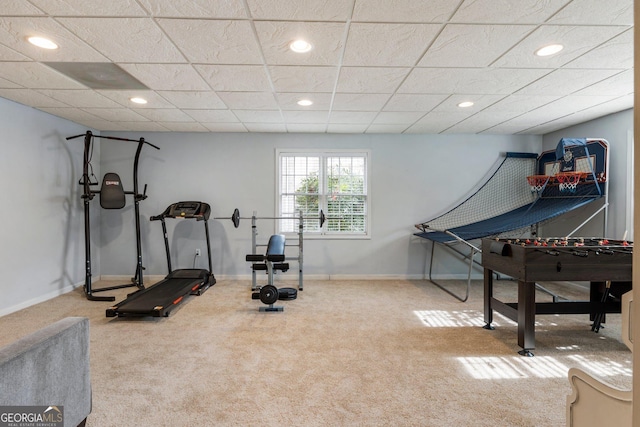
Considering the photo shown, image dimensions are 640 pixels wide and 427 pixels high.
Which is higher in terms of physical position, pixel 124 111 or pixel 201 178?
pixel 124 111

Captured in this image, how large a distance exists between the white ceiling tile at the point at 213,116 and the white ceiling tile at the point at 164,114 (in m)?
0.12

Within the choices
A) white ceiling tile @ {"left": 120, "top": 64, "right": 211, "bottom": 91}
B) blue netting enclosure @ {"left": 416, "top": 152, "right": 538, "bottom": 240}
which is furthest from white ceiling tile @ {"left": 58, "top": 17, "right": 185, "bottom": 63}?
blue netting enclosure @ {"left": 416, "top": 152, "right": 538, "bottom": 240}

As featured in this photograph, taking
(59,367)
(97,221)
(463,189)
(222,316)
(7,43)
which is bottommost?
(222,316)

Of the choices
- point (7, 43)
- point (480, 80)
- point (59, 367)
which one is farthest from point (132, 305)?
point (480, 80)

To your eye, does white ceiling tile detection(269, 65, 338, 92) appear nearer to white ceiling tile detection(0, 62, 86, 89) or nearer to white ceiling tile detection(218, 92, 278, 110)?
white ceiling tile detection(218, 92, 278, 110)

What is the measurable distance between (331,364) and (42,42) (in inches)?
130

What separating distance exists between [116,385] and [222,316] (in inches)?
55.2

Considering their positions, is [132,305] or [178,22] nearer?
[178,22]

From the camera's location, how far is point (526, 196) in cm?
539

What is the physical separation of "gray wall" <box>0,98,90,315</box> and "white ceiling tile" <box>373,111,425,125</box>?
4.46m

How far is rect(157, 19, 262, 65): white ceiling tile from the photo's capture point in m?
2.12

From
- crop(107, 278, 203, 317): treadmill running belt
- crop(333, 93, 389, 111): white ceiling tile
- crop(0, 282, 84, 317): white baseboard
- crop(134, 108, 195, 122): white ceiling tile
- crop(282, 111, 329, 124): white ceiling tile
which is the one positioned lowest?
crop(0, 282, 84, 317): white baseboard

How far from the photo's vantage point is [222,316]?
353 centimetres

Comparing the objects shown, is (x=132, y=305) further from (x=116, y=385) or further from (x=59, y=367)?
(x=59, y=367)
